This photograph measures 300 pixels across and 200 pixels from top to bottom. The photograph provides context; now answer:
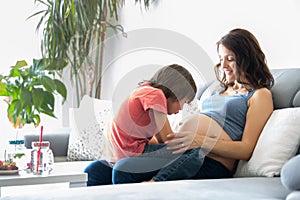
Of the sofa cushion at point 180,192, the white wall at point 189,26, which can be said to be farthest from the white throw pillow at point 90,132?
the sofa cushion at point 180,192

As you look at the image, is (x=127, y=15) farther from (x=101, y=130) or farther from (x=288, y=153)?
(x=288, y=153)

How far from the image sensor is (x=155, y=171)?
6.80ft

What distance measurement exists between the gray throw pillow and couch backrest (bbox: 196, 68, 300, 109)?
23.5 inches

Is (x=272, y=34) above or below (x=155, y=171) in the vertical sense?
above

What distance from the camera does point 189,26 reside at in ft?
11.4

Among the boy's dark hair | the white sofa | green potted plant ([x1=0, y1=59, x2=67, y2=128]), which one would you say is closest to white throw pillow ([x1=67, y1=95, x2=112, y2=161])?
green potted plant ([x1=0, y1=59, x2=67, y2=128])

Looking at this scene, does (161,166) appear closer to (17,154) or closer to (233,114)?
(233,114)

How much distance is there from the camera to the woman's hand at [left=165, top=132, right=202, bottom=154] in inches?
81.8

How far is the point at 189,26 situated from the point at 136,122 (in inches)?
56.9

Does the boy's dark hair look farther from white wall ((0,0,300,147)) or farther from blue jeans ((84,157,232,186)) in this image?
blue jeans ((84,157,232,186))

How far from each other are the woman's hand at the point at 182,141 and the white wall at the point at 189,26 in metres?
0.30

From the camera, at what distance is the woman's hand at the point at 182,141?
2078 millimetres

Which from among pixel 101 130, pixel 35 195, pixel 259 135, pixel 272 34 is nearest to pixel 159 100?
pixel 259 135

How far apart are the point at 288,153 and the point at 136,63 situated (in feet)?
7.10
